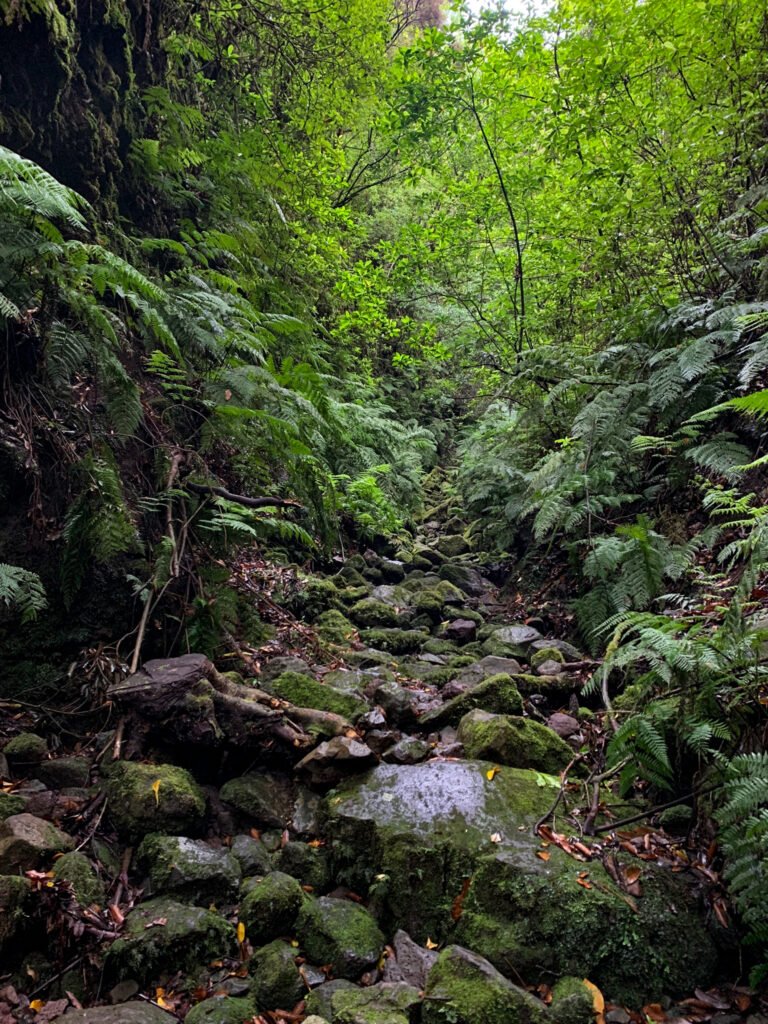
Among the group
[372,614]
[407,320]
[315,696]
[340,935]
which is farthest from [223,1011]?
[407,320]

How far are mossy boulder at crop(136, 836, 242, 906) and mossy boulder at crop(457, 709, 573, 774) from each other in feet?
4.42

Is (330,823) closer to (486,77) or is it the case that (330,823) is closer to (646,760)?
(646,760)

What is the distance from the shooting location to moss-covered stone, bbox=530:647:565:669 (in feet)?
14.7

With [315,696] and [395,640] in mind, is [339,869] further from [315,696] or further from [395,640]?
[395,640]

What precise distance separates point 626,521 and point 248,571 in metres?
3.52

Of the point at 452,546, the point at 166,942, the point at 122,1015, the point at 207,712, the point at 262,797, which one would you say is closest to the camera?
the point at 122,1015

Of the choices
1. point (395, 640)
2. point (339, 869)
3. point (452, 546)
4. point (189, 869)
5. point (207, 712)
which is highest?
point (452, 546)

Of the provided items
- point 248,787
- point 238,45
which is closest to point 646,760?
point 248,787

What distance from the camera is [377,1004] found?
1881 millimetres

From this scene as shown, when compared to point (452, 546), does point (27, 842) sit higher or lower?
lower

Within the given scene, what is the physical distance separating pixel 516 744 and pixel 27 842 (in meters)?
2.27

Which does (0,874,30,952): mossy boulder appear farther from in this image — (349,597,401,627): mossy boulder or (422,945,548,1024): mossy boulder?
(349,597,401,627): mossy boulder

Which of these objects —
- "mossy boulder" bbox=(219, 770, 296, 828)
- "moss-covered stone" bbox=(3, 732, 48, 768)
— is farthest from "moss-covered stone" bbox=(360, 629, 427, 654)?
"moss-covered stone" bbox=(3, 732, 48, 768)

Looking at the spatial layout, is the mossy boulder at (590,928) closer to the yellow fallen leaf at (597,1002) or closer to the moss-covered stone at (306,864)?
the yellow fallen leaf at (597,1002)
